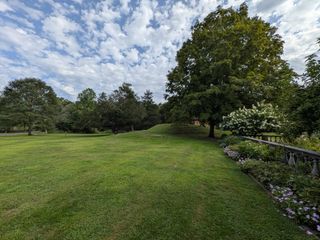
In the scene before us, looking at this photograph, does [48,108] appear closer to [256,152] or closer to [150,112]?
[150,112]

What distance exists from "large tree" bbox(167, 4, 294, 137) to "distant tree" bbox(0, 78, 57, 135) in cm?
2192

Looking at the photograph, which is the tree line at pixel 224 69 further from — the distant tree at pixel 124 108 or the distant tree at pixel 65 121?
the distant tree at pixel 65 121

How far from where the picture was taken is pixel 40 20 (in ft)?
42.0

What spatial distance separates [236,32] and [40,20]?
14432 mm

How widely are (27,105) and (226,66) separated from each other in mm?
28283

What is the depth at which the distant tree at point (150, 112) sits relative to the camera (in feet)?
129

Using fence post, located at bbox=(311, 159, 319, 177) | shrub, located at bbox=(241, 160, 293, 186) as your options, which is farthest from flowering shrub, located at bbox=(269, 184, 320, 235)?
fence post, located at bbox=(311, 159, 319, 177)

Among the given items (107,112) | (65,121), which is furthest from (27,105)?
(107,112)

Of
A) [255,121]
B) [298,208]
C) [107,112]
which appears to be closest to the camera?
[298,208]

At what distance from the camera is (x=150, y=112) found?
40.0 m

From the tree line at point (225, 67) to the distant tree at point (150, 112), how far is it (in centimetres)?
1949

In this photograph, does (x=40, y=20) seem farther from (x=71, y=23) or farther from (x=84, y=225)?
(x=84, y=225)

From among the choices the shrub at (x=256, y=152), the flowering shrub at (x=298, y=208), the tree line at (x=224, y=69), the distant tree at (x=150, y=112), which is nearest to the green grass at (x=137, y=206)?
the flowering shrub at (x=298, y=208)

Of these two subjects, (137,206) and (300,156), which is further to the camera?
(300,156)
